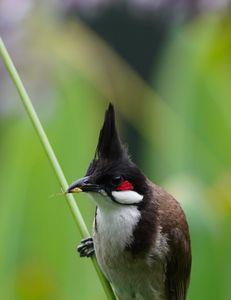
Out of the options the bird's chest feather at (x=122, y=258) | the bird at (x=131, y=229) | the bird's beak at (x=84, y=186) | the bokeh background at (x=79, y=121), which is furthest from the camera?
the bokeh background at (x=79, y=121)

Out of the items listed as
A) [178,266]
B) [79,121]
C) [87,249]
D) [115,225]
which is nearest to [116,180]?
[115,225]

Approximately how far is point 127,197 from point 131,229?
12 centimetres

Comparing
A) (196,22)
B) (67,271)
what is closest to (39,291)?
(67,271)

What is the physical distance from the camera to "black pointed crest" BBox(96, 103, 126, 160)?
7.55ft

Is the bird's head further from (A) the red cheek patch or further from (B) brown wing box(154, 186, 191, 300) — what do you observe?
(B) brown wing box(154, 186, 191, 300)

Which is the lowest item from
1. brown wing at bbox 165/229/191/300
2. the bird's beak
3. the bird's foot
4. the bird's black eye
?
brown wing at bbox 165/229/191/300

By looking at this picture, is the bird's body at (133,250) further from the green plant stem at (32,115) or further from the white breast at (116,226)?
the green plant stem at (32,115)

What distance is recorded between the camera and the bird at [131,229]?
2389 mm

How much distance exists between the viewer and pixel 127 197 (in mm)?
2428

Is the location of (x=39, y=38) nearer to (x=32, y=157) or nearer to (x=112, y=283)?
(x=32, y=157)

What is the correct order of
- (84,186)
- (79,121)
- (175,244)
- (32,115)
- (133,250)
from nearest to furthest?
(32,115)
(84,186)
(133,250)
(175,244)
(79,121)

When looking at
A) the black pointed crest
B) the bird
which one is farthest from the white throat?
the black pointed crest

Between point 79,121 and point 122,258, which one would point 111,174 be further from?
point 79,121

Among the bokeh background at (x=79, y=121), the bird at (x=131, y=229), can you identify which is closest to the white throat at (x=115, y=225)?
the bird at (x=131, y=229)
